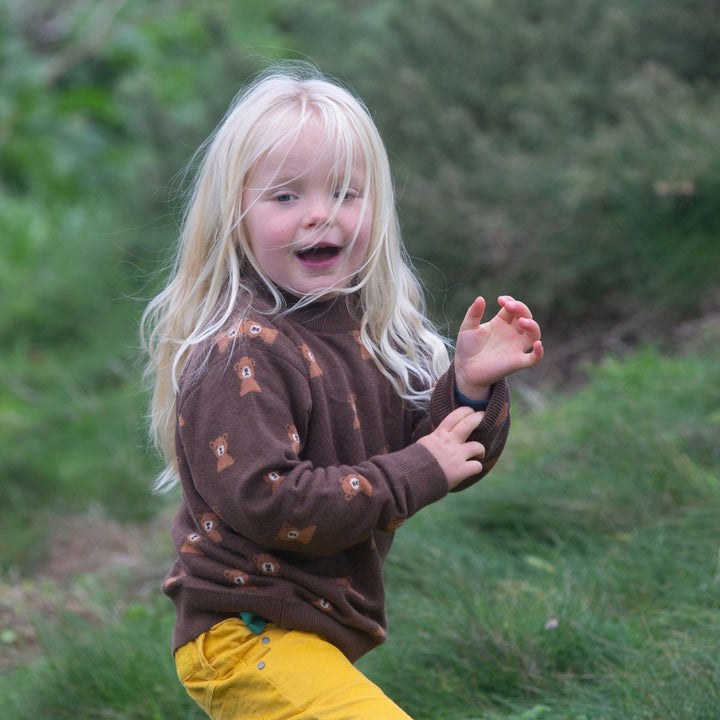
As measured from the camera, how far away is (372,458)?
6.66 feet

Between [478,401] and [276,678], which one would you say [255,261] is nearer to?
[478,401]

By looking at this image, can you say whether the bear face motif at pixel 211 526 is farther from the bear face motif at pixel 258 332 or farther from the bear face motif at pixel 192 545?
the bear face motif at pixel 258 332

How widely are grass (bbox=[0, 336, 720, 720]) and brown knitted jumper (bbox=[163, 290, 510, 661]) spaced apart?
62 cm

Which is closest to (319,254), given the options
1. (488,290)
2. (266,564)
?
(266,564)

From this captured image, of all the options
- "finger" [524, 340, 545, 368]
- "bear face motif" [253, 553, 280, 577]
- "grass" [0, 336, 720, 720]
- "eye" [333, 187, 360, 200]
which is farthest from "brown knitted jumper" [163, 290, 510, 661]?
"grass" [0, 336, 720, 720]

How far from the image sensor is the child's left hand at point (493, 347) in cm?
212

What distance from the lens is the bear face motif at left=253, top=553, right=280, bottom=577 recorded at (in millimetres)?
2043

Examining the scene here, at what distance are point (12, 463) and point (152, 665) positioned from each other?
302 cm

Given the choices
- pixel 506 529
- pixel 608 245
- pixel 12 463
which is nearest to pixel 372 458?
pixel 506 529

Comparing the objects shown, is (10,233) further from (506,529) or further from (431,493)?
(431,493)

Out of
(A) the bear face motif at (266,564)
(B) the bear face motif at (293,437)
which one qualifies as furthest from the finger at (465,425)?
(A) the bear face motif at (266,564)

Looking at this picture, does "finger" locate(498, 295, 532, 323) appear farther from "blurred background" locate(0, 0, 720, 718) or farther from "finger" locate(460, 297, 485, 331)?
"blurred background" locate(0, 0, 720, 718)

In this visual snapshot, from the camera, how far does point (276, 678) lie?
6.59 feet

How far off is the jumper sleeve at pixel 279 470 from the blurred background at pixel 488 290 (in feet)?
2.74
